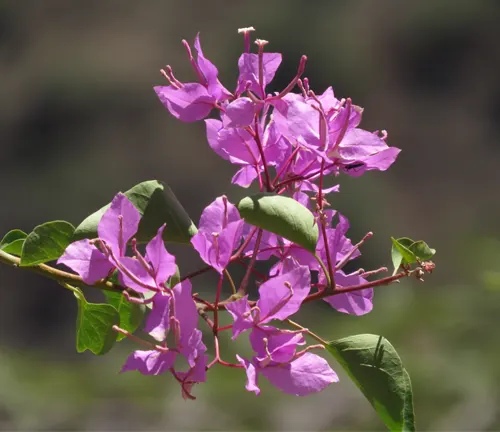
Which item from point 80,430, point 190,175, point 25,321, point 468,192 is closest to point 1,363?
point 80,430

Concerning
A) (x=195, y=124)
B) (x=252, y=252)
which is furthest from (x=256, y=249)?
(x=195, y=124)

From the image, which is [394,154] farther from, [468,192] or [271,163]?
[468,192]

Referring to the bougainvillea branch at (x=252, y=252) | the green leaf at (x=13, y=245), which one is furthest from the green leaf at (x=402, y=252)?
the green leaf at (x=13, y=245)

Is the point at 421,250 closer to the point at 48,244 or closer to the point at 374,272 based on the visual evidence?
the point at 374,272

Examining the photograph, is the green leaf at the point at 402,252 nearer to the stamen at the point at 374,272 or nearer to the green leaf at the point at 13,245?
the stamen at the point at 374,272

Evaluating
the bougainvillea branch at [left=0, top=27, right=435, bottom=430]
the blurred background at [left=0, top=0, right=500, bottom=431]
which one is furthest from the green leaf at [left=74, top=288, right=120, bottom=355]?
the blurred background at [left=0, top=0, right=500, bottom=431]

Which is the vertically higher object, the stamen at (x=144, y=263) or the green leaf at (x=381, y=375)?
the stamen at (x=144, y=263)
